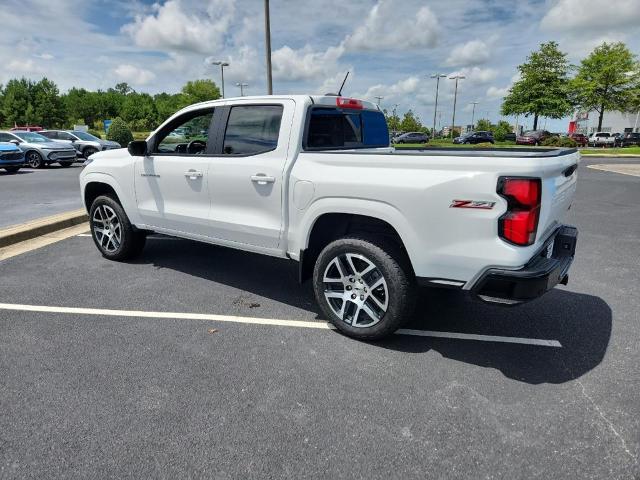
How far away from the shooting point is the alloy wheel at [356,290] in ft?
10.9

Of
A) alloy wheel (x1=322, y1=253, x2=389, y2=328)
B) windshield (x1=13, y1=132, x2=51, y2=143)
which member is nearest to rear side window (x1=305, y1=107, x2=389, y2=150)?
alloy wheel (x1=322, y1=253, x2=389, y2=328)

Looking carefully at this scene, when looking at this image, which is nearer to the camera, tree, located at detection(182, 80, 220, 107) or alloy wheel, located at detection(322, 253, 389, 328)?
alloy wheel, located at detection(322, 253, 389, 328)

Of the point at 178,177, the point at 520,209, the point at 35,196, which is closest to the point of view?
the point at 520,209

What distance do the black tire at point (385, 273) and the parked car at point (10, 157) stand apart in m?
15.7

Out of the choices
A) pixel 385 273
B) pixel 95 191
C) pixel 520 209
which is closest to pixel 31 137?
pixel 95 191

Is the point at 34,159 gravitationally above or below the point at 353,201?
below

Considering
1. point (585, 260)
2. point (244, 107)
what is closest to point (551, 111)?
point (585, 260)

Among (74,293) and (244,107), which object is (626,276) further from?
(74,293)

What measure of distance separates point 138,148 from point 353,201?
2.63 meters

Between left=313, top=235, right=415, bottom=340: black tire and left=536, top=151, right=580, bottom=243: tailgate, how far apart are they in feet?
3.00

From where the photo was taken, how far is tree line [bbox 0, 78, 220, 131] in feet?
213

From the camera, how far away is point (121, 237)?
5.25 m

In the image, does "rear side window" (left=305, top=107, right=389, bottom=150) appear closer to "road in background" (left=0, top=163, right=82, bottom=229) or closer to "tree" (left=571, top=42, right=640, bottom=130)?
"road in background" (left=0, top=163, right=82, bottom=229)

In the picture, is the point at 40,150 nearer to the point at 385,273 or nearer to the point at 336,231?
the point at 336,231
